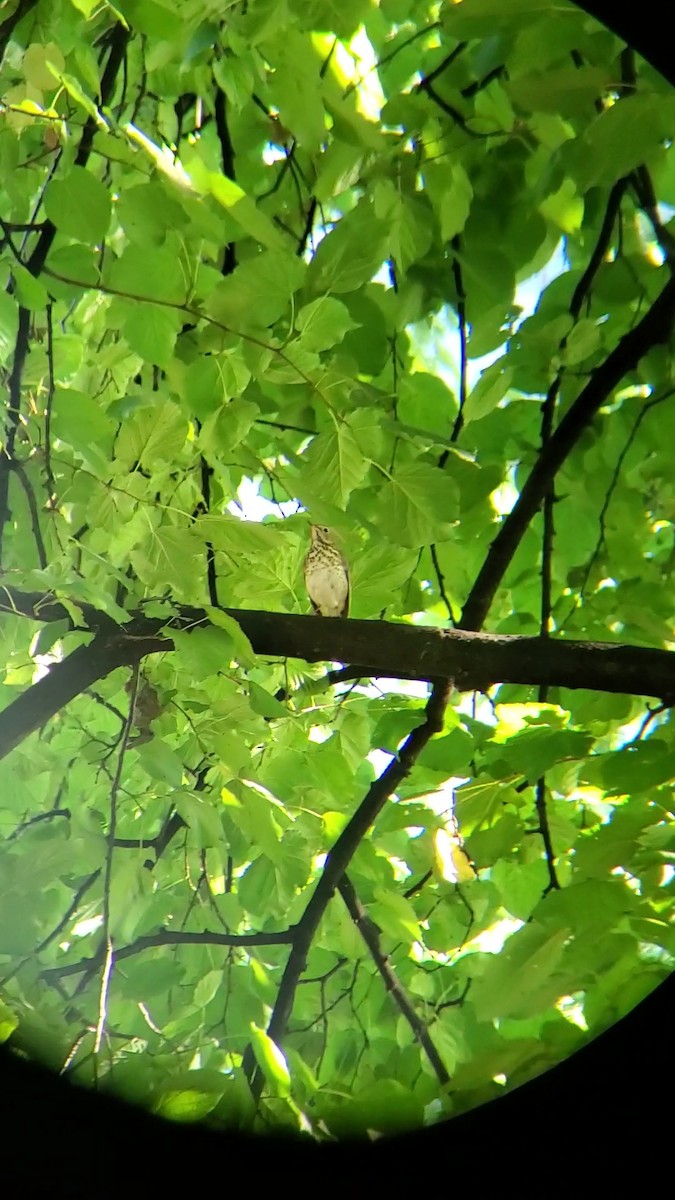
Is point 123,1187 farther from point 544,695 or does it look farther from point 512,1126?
point 544,695

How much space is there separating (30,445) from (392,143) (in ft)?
1.29

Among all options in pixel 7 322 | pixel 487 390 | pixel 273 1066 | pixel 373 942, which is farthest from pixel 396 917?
pixel 7 322

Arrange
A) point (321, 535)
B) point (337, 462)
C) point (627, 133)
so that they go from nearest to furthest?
point (627, 133), point (337, 462), point (321, 535)

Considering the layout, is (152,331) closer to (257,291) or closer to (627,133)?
(257,291)

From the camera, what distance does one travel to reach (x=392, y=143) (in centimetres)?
63

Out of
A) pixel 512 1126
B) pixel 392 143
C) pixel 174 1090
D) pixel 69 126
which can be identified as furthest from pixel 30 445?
pixel 512 1126

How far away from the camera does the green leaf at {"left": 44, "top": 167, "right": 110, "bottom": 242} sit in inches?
19.9

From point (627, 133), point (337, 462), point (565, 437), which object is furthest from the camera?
point (565, 437)

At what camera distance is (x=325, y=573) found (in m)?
1.12

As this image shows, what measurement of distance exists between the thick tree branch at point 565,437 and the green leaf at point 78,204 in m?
0.44

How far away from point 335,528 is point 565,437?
0.25m

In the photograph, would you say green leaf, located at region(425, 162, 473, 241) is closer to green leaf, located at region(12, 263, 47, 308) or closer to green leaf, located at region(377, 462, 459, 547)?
green leaf, located at region(377, 462, 459, 547)

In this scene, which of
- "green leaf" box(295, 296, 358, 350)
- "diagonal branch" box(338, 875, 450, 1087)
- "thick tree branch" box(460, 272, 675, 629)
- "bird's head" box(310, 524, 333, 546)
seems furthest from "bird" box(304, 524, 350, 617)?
"green leaf" box(295, 296, 358, 350)

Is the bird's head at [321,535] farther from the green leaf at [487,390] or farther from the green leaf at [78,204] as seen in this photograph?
the green leaf at [78,204]
